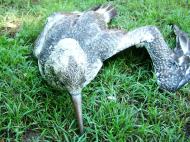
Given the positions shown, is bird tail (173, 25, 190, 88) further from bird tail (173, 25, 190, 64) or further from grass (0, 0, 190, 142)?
grass (0, 0, 190, 142)

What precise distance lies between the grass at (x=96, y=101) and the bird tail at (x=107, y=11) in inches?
5.5

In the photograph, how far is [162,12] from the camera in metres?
6.66

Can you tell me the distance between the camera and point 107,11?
250 inches

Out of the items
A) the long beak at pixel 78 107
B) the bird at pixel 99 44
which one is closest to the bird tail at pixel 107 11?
the bird at pixel 99 44

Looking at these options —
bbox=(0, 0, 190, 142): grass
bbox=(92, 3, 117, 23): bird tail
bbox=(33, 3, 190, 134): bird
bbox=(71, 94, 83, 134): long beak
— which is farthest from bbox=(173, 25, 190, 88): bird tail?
bbox=(71, 94, 83, 134): long beak

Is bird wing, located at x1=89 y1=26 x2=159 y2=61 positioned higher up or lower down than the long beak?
higher up

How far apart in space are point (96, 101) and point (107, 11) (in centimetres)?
187

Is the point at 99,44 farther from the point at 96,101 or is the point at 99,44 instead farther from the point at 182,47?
the point at 182,47

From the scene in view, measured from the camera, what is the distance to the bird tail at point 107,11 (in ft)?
20.6

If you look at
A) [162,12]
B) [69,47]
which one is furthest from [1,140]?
[162,12]

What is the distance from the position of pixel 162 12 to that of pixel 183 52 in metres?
Result: 1.15

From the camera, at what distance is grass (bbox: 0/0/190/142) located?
4.51 meters

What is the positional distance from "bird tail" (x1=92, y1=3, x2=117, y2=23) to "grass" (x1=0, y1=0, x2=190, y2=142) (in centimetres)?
14

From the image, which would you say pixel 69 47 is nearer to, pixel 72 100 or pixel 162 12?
pixel 72 100
